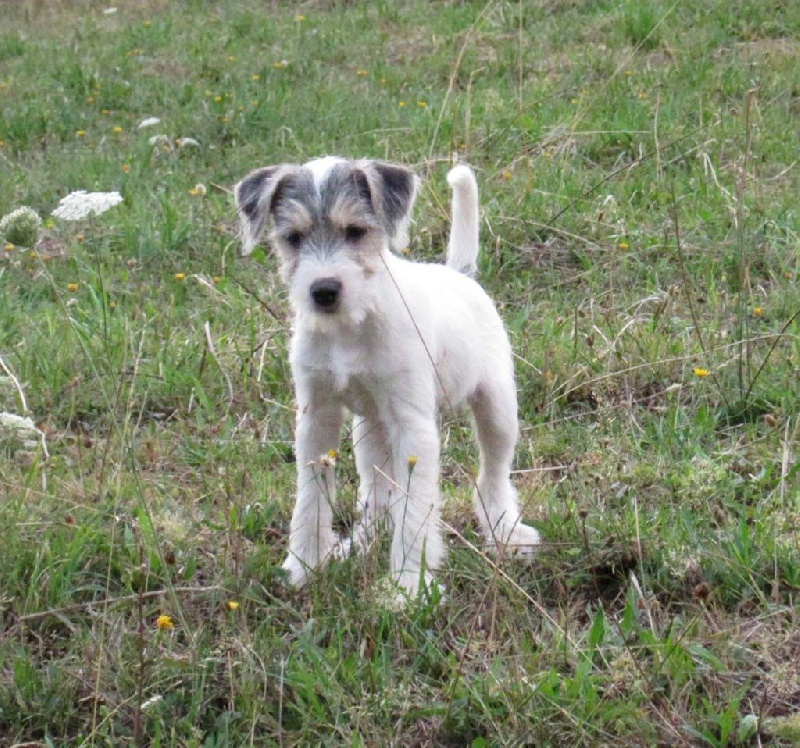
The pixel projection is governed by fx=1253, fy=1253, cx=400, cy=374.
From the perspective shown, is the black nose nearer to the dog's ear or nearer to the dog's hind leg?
the dog's ear

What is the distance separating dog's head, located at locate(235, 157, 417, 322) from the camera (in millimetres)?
3795

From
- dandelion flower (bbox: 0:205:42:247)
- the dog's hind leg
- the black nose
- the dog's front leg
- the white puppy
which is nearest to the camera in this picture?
dandelion flower (bbox: 0:205:42:247)

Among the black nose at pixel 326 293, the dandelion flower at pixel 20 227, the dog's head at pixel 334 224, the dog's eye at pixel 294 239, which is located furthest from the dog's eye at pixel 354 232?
the dandelion flower at pixel 20 227

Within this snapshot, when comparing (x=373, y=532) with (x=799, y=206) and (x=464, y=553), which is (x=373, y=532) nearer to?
(x=464, y=553)

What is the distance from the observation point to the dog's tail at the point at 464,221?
4641mm

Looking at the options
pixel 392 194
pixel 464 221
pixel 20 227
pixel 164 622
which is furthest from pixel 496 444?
pixel 20 227

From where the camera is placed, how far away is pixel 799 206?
660 cm

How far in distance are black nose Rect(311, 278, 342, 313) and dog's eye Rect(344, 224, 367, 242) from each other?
9.6 inches

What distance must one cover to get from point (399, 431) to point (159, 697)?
1.19 metres

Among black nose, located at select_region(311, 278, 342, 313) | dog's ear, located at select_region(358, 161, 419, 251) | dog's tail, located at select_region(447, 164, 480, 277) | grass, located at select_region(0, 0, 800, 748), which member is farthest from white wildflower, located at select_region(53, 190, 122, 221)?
dog's tail, located at select_region(447, 164, 480, 277)

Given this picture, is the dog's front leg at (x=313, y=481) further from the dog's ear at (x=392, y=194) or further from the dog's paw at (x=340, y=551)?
the dog's ear at (x=392, y=194)

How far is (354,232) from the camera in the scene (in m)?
3.95

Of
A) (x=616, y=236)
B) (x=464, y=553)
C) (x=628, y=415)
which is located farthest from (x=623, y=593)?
(x=616, y=236)

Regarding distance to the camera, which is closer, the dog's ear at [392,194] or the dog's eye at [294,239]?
the dog's eye at [294,239]
